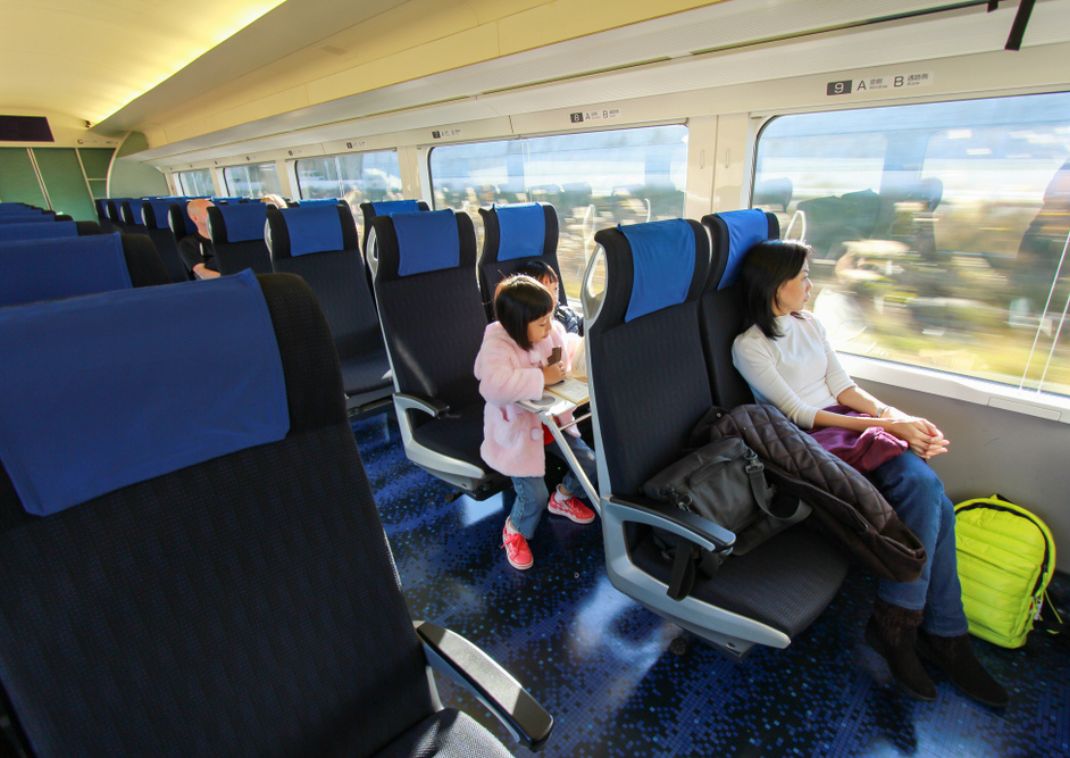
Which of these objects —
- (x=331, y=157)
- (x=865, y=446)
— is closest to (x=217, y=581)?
(x=865, y=446)

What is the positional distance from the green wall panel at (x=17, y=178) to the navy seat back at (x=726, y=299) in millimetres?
17207

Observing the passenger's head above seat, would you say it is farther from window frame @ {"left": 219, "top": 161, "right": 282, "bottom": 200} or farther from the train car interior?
window frame @ {"left": 219, "top": 161, "right": 282, "bottom": 200}

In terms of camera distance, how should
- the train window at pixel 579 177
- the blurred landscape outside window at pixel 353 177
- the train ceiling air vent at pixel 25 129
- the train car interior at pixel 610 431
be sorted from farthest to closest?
A: the train ceiling air vent at pixel 25 129 < the blurred landscape outside window at pixel 353 177 < the train window at pixel 579 177 < the train car interior at pixel 610 431

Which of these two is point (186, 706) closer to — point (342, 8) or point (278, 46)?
point (342, 8)

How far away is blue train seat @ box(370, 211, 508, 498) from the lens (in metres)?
2.38

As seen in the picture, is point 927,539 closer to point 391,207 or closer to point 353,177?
point 391,207

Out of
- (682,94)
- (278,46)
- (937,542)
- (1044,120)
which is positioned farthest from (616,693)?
(278,46)

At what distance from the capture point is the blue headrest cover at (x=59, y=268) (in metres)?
1.32

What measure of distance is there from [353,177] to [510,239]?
4796 millimetres

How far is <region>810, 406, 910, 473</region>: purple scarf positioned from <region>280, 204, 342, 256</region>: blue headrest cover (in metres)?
3.12

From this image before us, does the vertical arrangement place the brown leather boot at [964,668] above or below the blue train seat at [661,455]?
below

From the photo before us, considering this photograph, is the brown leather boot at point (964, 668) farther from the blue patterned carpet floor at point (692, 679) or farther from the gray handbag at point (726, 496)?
the gray handbag at point (726, 496)

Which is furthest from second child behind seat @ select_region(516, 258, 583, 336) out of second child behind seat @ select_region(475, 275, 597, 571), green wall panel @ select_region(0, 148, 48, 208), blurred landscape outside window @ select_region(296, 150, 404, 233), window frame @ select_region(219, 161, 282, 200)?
green wall panel @ select_region(0, 148, 48, 208)

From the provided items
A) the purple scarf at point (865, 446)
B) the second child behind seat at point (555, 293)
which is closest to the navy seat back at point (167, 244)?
the second child behind seat at point (555, 293)
